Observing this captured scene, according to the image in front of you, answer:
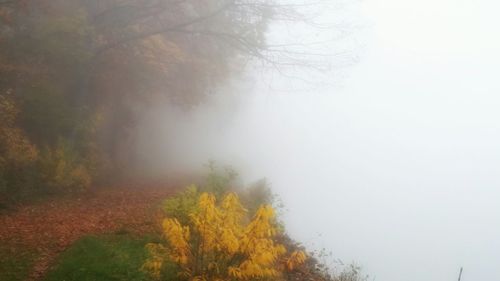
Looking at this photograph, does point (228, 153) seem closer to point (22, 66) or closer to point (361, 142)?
point (22, 66)

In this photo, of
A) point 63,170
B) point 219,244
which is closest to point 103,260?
point 219,244

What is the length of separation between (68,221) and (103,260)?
335 cm

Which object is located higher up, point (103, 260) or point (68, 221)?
point (68, 221)

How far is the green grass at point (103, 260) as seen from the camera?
7.75 m

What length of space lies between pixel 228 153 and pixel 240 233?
28.3m

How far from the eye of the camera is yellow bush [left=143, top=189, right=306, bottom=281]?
643 centimetres

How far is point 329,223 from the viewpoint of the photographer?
108 feet

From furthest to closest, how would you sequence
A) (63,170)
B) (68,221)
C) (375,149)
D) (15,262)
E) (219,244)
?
(375,149) → (63,170) → (68,221) → (15,262) → (219,244)

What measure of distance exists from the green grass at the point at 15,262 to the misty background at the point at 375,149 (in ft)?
30.4

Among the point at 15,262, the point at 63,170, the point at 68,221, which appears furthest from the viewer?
the point at 63,170

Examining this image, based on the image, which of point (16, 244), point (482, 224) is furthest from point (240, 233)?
point (482, 224)

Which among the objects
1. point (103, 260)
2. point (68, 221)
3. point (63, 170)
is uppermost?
point (63, 170)

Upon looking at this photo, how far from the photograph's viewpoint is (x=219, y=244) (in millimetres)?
6602

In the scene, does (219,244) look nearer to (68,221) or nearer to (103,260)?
(103,260)
